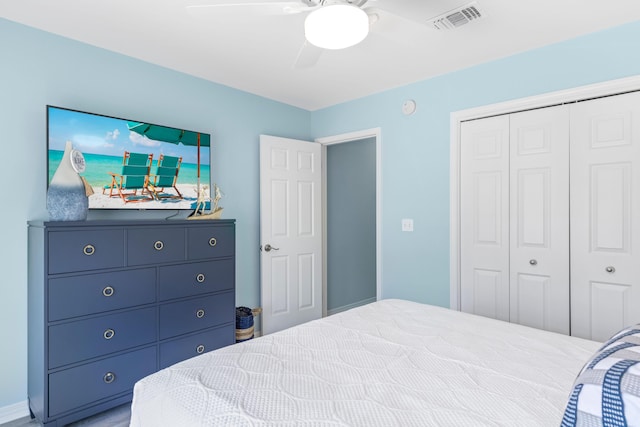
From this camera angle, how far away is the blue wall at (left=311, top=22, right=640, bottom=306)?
2.29 metres

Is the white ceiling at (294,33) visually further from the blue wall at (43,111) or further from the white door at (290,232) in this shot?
the white door at (290,232)

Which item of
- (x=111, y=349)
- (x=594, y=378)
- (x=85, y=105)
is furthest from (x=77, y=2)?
(x=594, y=378)

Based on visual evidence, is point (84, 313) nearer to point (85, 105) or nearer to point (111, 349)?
point (111, 349)

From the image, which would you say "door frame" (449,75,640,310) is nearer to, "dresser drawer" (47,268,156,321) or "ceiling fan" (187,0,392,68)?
"ceiling fan" (187,0,392,68)

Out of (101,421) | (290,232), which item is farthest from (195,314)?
(290,232)

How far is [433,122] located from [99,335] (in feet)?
9.41

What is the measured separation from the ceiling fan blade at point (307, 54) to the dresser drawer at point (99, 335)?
5.84 ft

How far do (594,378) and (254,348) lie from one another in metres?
1.15

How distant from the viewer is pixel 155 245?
228cm

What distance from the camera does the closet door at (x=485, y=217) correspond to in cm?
270

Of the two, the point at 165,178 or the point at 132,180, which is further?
the point at 165,178

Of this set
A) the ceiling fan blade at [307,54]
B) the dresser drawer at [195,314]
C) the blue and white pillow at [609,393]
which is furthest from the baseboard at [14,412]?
the blue and white pillow at [609,393]

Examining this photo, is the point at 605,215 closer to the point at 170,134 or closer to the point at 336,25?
the point at 336,25

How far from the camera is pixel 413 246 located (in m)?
3.18
